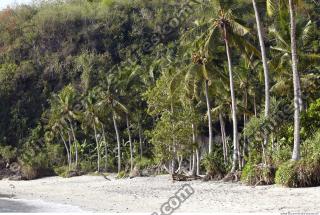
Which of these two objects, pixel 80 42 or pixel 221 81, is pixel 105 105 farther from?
pixel 80 42

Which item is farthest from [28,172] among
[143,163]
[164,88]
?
[164,88]

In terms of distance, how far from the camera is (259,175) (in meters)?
24.7

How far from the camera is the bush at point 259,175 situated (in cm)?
2398

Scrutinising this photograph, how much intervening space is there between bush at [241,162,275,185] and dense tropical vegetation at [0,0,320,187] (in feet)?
0.20

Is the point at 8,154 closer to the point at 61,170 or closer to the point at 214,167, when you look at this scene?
the point at 61,170

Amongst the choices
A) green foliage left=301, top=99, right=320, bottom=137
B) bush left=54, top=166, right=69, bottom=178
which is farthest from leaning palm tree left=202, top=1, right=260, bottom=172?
bush left=54, top=166, right=69, bottom=178

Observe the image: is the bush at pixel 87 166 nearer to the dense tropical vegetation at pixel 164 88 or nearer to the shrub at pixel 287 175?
the dense tropical vegetation at pixel 164 88

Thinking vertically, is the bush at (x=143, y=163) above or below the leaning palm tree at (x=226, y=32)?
below

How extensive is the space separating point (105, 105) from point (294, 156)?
3158 centimetres

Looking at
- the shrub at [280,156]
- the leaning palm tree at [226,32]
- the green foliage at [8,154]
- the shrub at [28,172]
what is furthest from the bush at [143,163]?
the shrub at [280,156]

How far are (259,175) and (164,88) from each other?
54.2ft

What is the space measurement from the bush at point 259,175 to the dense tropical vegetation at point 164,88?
0.20 ft

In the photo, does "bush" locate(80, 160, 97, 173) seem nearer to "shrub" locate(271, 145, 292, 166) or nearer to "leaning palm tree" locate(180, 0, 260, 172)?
"leaning palm tree" locate(180, 0, 260, 172)

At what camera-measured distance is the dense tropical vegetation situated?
1110 inches
